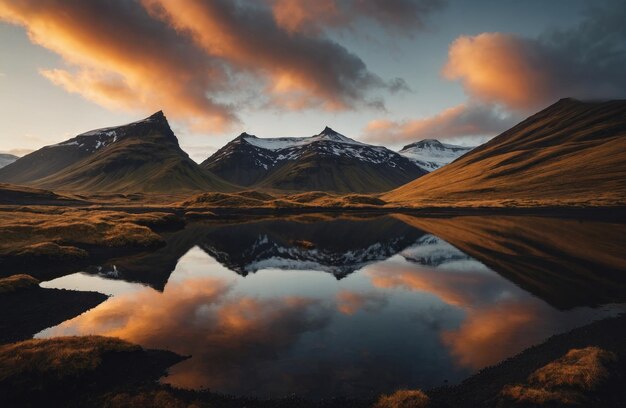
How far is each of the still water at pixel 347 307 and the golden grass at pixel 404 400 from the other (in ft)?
5.40

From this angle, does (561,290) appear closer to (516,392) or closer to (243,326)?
(516,392)

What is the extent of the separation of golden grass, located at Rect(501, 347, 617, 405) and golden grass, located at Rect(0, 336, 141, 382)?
25.1 metres

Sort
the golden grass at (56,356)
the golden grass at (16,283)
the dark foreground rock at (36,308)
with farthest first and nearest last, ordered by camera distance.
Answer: the golden grass at (16,283) < the dark foreground rock at (36,308) < the golden grass at (56,356)

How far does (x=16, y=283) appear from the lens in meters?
40.9

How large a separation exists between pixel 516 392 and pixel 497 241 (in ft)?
225

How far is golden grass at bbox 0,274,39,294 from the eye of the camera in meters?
39.5

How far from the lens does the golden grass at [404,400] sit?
1891 centimetres

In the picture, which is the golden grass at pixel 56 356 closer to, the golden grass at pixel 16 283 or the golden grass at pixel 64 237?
the golden grass at pixel 16 283

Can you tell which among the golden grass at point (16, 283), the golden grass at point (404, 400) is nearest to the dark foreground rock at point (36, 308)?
the golden grass at point (16, 283)

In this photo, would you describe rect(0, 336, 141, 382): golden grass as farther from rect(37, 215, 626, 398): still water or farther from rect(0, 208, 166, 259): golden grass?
rect(0, 208, 166, 259): golden grass

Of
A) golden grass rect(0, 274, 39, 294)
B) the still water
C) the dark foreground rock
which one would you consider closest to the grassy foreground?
the still water

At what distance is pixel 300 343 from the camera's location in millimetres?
28922

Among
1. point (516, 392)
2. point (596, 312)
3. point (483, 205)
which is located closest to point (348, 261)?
point (596, 312)

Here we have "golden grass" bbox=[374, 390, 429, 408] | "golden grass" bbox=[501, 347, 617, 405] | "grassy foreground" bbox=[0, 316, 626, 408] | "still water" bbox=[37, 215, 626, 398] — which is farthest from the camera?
"still water" bbox=[37, 215, 626, 398]
